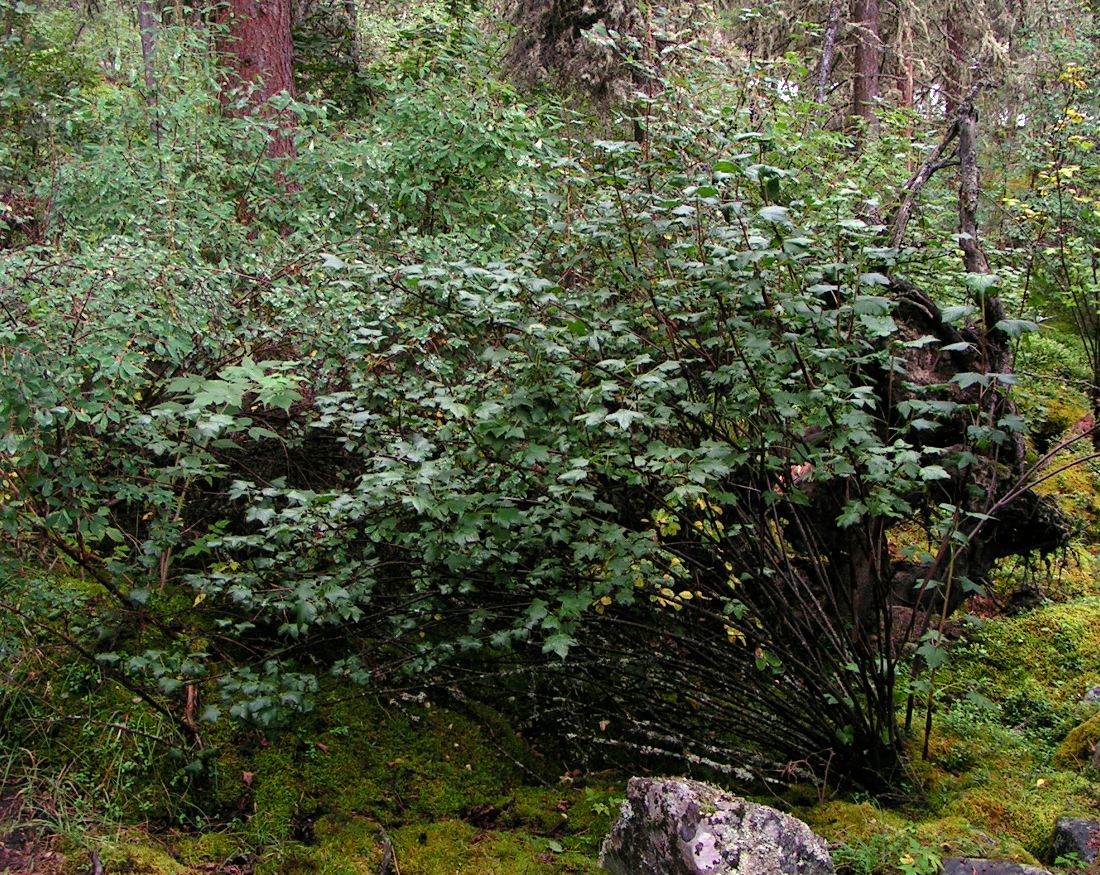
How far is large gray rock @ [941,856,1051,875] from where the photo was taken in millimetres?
3036

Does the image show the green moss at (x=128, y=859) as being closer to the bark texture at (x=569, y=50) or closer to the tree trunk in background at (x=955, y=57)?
the bark texture at (x=569, y=50)

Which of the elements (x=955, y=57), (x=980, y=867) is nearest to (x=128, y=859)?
(x=980, y=867)

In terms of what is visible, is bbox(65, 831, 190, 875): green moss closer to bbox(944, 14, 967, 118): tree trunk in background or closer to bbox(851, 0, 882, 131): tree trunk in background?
bbox(851, 0, 882, 131): tree trunk in background

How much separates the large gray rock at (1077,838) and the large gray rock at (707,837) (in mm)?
991

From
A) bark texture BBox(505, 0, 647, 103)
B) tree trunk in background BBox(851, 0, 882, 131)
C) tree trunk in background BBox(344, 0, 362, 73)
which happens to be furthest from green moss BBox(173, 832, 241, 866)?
tree trunk in background BBox(851, 0, 882, 131)

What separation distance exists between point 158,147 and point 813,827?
506 cm

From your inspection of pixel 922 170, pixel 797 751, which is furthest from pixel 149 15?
pixel 797 751

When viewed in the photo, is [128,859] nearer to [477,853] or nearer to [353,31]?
[477,853]

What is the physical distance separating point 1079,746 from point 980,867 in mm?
1303

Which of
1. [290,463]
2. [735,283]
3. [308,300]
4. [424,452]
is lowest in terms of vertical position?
[290,463]

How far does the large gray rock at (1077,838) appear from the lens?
322 centimetres

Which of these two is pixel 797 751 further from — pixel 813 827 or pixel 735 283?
pixel 735 283

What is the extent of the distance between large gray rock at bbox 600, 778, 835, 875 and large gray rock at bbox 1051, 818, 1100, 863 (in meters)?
0.99

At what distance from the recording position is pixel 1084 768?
389 centimetres
